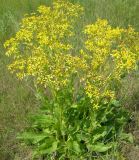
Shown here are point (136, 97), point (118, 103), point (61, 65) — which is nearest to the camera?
point (61, 65)

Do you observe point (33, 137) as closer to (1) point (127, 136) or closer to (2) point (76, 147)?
(2) point (76, 147)

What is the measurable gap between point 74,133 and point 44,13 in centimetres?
135

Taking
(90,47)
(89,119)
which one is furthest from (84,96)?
(90,47)

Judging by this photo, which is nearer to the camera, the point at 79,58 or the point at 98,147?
the point at 79,58

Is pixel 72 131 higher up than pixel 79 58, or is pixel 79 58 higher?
pixel 79 58

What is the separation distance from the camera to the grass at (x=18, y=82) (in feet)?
16.4

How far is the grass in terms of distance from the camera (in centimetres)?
501

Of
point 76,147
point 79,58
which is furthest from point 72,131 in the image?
point 79,58

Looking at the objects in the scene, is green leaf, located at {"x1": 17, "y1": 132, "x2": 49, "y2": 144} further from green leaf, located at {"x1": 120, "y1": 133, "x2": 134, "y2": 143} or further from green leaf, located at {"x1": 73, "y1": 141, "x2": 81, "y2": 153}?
green leaf, located at {"x1": 120, "y1": 133, "x2": 134, "y2": 143}

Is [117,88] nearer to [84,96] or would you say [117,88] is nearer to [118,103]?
[118,103]

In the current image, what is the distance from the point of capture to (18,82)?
20.0ft

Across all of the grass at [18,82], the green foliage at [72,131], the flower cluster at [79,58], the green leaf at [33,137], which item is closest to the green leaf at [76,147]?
the green foliage at [72,131]

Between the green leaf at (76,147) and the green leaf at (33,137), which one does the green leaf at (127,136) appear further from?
the green leaf at (33,137)

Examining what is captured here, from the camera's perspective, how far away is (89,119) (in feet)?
14.9
